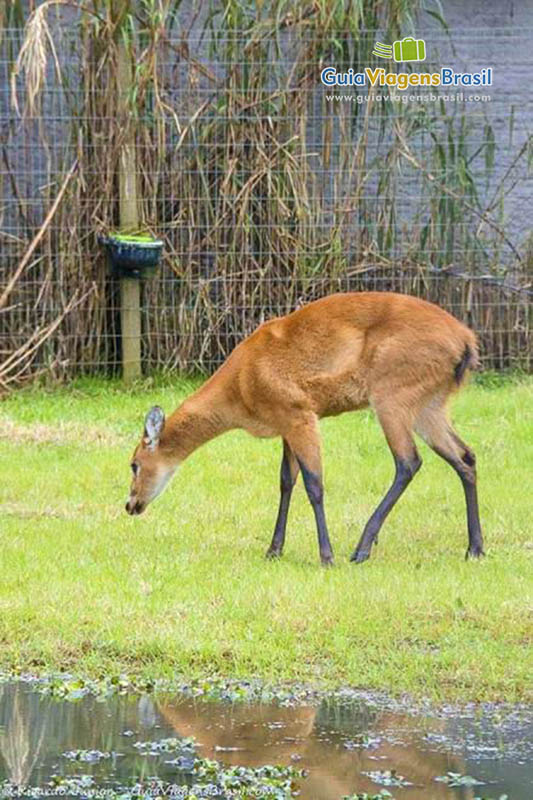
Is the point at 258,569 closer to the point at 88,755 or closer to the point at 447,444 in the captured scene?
the point at 447,444

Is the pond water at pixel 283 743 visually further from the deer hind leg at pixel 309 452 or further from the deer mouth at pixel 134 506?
the deer mouth at pixel 134 506

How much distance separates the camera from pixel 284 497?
316 inches

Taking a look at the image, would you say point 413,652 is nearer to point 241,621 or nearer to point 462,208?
point 241,621

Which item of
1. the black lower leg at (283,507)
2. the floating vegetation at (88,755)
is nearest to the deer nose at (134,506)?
the black lower leg at (283,507)

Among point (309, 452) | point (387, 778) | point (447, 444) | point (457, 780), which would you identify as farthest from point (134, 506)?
point (457, 780)

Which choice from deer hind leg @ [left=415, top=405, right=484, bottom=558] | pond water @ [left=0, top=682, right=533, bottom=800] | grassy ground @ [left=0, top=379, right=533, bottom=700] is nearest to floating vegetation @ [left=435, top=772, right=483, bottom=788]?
pond water @ [left=0, top=682, right=533, bottom=800]

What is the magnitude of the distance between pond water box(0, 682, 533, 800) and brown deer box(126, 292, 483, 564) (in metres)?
2.14

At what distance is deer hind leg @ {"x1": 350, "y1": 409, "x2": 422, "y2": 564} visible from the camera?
7.75 meters

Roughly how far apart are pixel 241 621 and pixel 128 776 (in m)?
1.75

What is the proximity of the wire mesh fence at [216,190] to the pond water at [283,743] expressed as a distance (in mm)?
6764

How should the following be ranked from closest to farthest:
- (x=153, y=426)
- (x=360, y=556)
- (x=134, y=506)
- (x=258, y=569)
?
1. (x=258, y=569)
2. (x=360, y=556)
3. (x=153, y=426)
4. (x=134, y=506)

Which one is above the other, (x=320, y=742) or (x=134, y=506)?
(x=134, y=506)

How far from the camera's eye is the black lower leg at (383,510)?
25.4 feet

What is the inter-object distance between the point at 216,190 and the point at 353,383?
4.90 m
